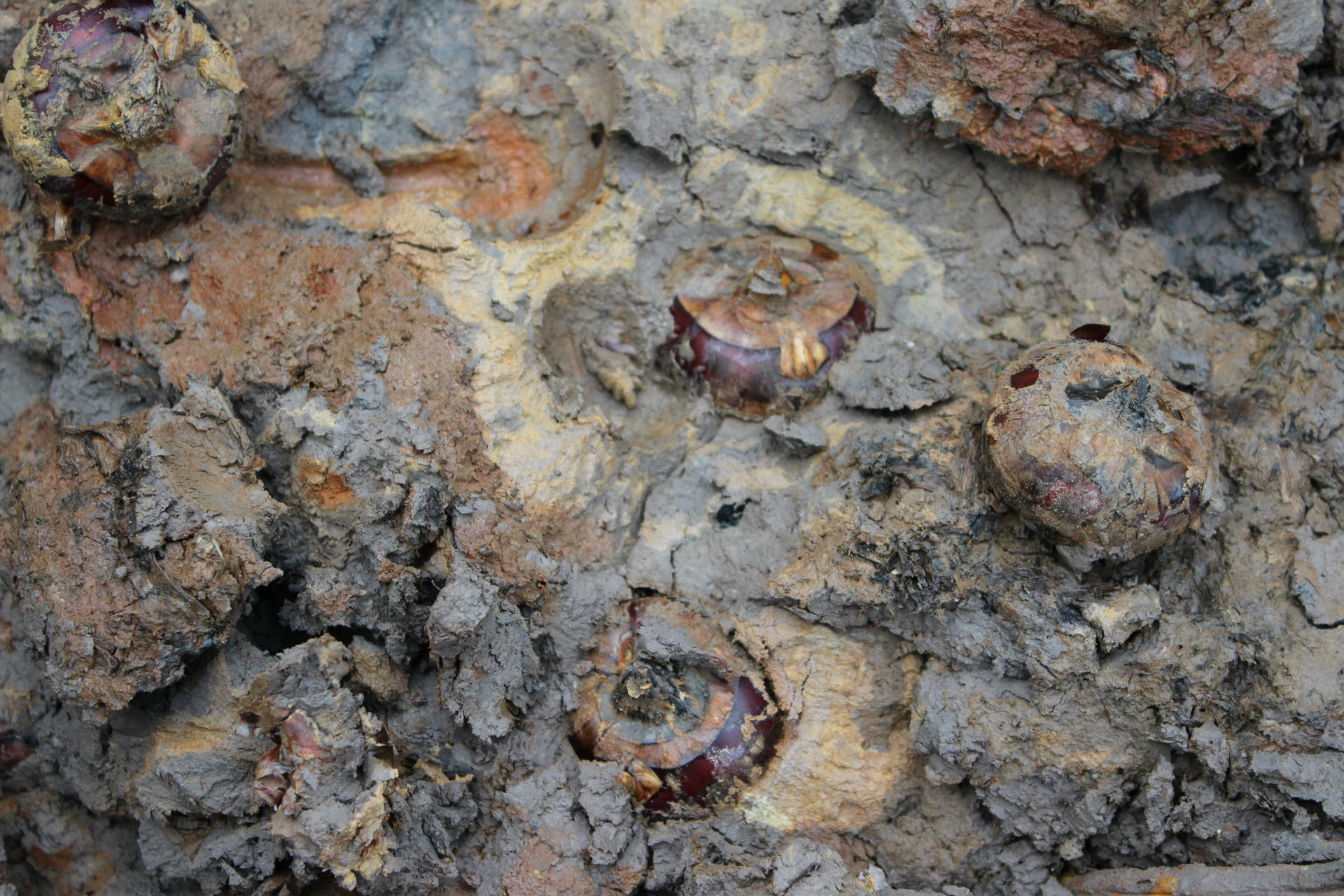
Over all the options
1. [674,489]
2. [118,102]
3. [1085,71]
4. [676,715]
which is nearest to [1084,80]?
[1085,71]

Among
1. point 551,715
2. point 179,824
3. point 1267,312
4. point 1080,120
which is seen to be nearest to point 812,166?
point 1080,120

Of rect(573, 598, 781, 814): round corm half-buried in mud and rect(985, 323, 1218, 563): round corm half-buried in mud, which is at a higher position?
rect(985, 323, 1218, 563): round corm half-buried in mud

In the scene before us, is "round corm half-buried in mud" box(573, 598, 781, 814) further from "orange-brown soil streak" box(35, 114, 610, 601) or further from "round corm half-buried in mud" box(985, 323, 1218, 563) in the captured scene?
"round corm half-buried in mud" box(985, 323, 1218, 563)

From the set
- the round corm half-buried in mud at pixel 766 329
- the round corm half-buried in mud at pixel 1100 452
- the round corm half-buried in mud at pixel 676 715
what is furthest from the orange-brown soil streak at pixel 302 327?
the round corm half-buried in mud at pixel 1100 452

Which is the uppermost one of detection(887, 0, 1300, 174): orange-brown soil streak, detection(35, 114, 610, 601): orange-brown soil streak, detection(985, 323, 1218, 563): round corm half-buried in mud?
detection(887, 0, 1300, 174): orange-brown soil streak

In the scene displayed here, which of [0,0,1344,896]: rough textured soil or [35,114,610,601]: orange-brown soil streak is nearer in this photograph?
[0,0,1344,896]: rough textured soil

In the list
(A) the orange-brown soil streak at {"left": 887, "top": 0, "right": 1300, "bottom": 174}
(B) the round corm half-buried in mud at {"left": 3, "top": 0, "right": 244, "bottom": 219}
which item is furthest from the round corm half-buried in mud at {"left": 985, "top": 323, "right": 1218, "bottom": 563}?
(B) the round corm half-buried in mud at {"left": 3, "top": 0, "right": 244, "bottom": 219}

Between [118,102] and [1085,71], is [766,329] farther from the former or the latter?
[118,102]
